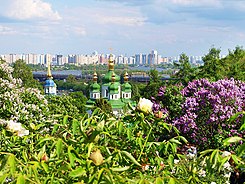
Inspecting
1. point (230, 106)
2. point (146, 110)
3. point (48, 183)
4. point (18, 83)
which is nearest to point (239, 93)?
point (230, 106)

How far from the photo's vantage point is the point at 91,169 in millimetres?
1814

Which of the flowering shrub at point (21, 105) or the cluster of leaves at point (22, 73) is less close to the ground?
the flowering shrub at point (21, 105)

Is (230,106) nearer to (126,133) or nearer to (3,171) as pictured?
(126,133)

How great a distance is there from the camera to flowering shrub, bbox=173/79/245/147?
323 inches

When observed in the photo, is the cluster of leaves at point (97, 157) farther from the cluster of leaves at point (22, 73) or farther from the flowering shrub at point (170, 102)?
the cluster of leaves at point (22, 73)

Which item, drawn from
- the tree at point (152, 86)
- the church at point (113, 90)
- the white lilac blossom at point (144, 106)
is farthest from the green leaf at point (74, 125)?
the church at point (113, 90)

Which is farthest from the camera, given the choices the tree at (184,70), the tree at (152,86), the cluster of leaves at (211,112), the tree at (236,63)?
the tree at (152,86)

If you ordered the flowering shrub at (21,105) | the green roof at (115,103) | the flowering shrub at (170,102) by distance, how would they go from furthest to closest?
1. the green roof at (115,103)
2. the flowering shrub at (170,102)
3. the flowering shrub at (21,105)

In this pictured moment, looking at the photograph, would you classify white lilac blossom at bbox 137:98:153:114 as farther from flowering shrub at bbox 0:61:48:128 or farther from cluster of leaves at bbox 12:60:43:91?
cluster of leaves at bbox 12:60:43:91

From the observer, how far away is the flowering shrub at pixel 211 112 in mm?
8195

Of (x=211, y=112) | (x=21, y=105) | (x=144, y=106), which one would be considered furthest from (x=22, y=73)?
(x=144, y=106)

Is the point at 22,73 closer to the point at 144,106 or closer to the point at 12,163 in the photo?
the point at 144,106

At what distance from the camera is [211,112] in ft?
27.3

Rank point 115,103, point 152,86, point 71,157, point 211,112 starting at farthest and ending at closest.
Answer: point 115,103 < point 152,86 < point 211,112 < point 71,157
